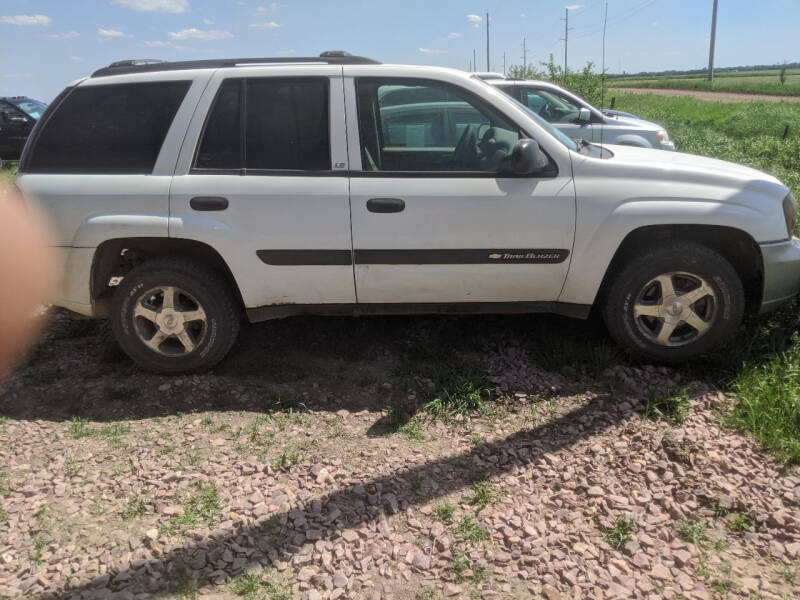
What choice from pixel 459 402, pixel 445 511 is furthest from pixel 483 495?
pixel 459 402

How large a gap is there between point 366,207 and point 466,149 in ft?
2.28

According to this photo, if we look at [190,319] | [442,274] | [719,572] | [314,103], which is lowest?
[719,572]

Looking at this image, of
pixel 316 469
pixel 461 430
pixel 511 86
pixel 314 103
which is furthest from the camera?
pixel 511 86

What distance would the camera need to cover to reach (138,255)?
4.07 m

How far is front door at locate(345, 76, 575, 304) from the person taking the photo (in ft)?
12.0

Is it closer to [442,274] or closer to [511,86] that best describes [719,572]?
[442,274]

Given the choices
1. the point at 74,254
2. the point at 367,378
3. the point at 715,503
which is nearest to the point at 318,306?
the point at 367,378

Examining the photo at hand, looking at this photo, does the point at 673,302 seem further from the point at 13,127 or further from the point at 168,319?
the point at 13,127

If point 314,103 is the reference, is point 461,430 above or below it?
below

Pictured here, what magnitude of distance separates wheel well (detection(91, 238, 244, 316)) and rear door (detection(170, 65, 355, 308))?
0.18 meters

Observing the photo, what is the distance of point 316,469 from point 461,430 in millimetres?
818

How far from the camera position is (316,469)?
313 centimetres

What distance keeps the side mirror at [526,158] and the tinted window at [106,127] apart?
6.38 feet

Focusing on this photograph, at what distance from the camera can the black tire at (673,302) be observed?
3.81 meters
